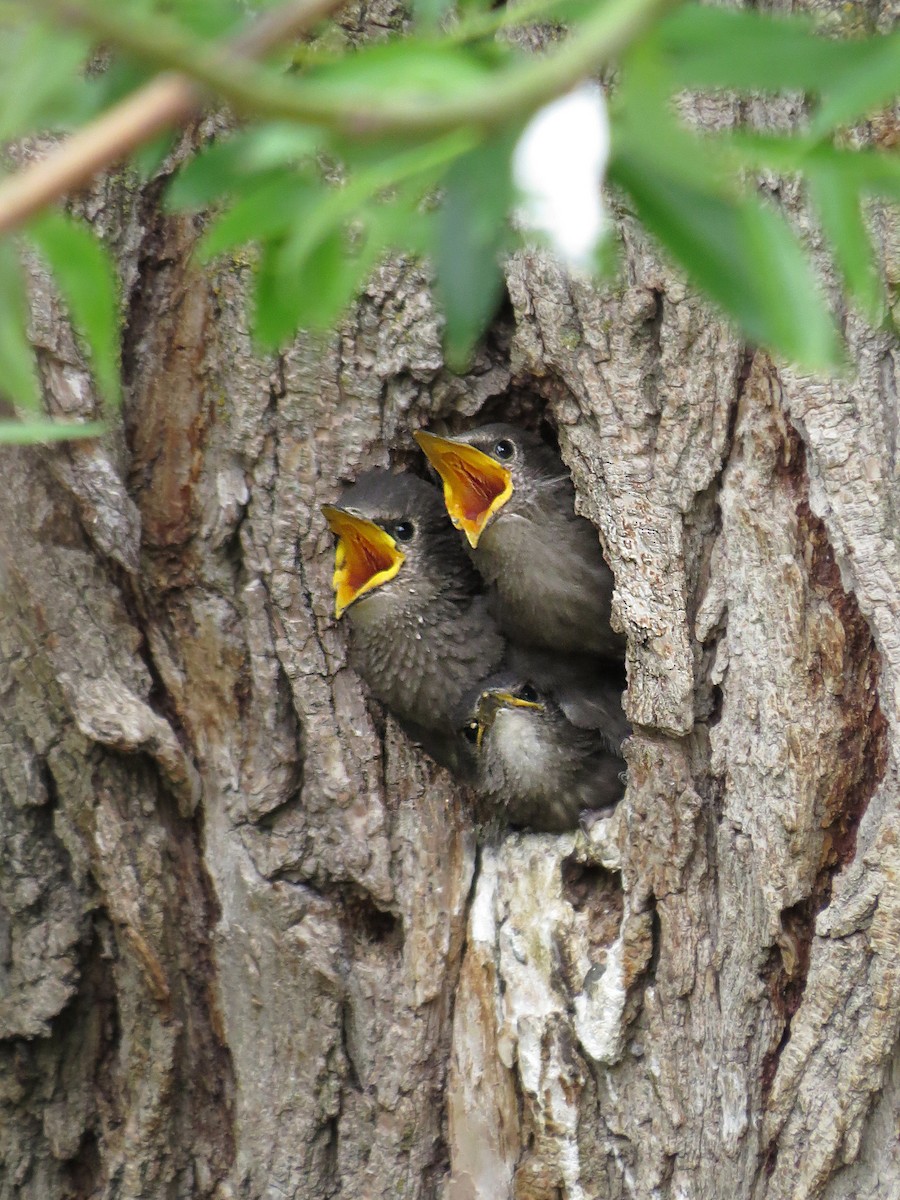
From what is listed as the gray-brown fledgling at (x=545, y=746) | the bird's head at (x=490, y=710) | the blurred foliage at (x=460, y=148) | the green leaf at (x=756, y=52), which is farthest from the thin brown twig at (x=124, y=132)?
the bird's head at (x=490, y=710)

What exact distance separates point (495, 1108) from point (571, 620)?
1.02 metres

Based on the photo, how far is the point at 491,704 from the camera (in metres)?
2.97

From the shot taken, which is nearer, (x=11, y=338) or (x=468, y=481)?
(x=11, y=338)

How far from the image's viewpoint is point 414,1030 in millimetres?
2521

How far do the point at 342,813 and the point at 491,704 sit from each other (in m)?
0.54

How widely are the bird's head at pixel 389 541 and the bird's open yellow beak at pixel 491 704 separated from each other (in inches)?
11.6

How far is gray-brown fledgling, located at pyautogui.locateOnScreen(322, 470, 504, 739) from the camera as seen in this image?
107 inches

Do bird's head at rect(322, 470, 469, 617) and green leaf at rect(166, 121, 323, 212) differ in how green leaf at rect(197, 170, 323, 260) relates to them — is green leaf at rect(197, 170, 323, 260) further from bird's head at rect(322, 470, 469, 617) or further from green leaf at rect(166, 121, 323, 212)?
bird's head at rect(322, 470, 469, 617)

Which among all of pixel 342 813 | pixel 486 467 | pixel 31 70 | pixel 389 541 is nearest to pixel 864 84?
pixel 31 70

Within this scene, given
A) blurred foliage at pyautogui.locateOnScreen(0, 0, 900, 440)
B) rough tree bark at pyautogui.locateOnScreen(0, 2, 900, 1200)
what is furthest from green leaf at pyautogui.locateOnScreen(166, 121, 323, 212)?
rough tree bark at pyautogui.locateOnScreen(0, 2, 900, 1200)

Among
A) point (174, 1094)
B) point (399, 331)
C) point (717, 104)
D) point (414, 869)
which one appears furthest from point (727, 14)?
point (174, 1094)

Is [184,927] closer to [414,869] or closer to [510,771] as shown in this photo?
[414,869]

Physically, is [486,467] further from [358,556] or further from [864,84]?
[864,84]

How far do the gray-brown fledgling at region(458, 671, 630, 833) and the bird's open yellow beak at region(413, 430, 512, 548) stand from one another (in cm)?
39
